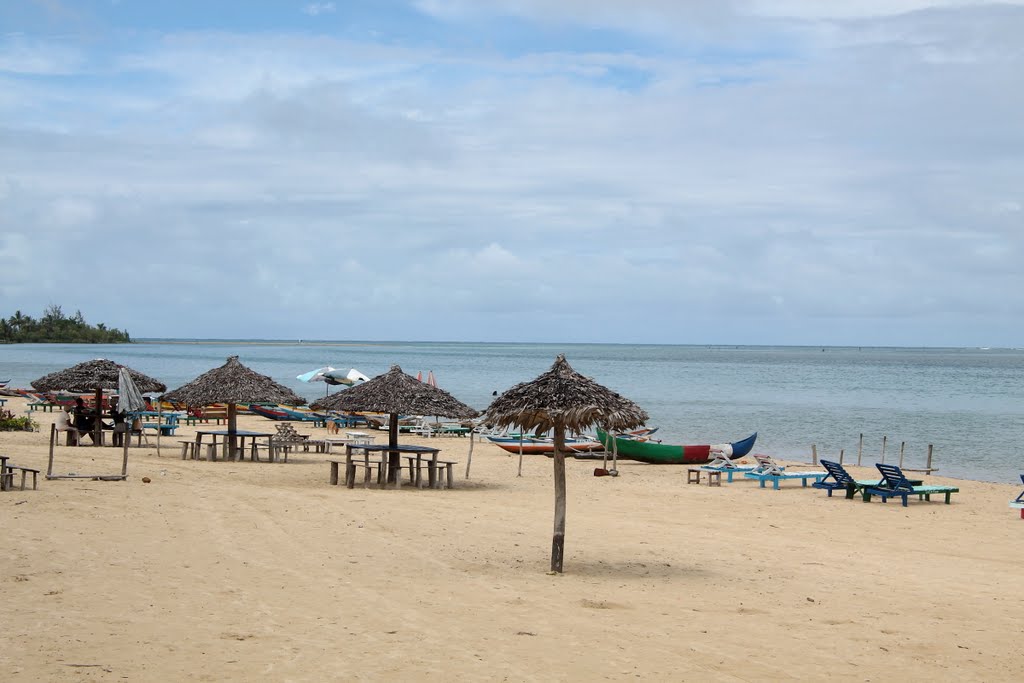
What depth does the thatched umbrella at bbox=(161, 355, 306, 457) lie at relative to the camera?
19.5 metres

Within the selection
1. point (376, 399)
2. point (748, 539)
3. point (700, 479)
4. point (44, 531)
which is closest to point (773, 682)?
point (748, 539)

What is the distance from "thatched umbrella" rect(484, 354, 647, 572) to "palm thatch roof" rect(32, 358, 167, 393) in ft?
42.3

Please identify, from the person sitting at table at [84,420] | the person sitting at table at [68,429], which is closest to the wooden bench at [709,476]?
the person sitting at table at [84,420]

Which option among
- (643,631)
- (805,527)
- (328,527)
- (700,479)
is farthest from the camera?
(700,479)

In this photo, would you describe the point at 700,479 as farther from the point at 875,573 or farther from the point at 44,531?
the point at 44,531

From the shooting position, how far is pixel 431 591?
9.11 meters

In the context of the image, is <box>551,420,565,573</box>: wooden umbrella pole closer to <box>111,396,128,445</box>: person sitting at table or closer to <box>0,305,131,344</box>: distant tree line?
<box>111,396,128,445</box>: person sitting at table

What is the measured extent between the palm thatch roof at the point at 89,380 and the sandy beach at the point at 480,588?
4.88m

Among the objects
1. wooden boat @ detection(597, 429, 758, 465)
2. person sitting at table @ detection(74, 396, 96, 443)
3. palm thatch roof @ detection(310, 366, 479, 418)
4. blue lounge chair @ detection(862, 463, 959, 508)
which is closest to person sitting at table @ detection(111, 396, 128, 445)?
person sitting at table @ detection(74, 396, 96, 443)

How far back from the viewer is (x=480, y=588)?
9.35m

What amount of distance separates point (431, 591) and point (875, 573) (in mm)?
5054

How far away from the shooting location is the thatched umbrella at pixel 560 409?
10.1 m

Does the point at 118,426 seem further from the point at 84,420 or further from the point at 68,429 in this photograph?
the point at 84,420

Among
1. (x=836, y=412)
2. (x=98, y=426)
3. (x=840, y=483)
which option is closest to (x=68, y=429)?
(x=98, y=426)
